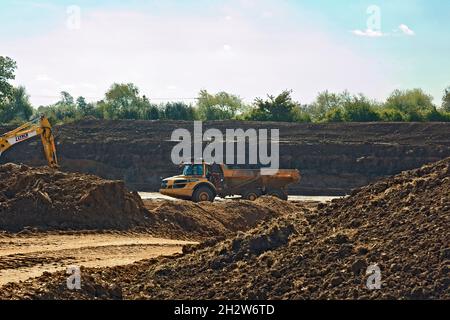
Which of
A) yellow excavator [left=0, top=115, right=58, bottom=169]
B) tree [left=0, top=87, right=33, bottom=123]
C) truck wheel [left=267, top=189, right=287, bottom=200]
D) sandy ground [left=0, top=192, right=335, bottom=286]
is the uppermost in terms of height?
tree [left=0, top=87, right=33, bottom=123]

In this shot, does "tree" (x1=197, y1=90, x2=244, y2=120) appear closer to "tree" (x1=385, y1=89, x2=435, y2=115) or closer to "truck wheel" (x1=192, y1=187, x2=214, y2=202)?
"tree" (x1=385, y1=89, x2=435, y2=115)

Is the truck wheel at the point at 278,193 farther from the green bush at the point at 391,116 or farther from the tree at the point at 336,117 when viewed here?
the tree at the point at 336,117

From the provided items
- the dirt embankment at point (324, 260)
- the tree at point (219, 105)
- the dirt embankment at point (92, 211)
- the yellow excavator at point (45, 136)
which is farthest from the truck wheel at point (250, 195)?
the tree at point (219, 105)

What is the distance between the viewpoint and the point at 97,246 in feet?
53.1

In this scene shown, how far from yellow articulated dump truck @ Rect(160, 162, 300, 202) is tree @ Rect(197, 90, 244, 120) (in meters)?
33.8

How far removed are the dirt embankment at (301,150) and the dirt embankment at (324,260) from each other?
23710 mm

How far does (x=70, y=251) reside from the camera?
609 inches

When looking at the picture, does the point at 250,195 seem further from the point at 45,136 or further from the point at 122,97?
the point at 122,97

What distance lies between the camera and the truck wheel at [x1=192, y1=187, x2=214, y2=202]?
24350 millimetres

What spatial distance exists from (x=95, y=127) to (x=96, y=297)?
1409 inches

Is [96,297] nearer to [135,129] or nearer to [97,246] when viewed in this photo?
[97,246]

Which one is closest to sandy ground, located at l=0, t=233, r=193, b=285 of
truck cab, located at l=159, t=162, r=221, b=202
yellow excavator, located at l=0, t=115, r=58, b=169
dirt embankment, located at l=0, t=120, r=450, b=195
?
truck cab, located at l=159, t=162, r=221, b=202

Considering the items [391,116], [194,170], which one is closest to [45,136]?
[194,170]
